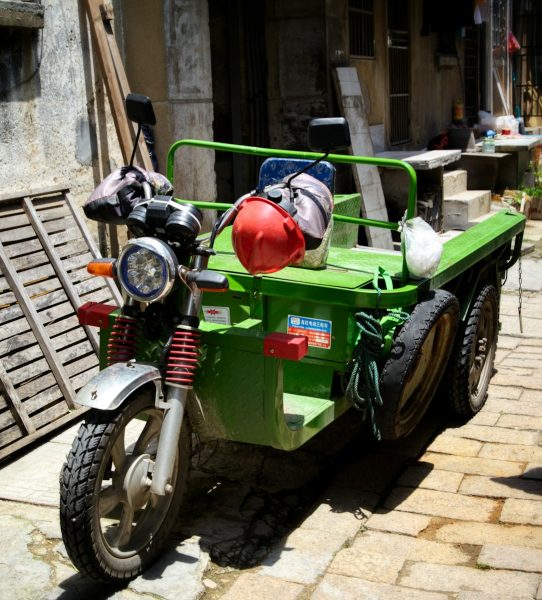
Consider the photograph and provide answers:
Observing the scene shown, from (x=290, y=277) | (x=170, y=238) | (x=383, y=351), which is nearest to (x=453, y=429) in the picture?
(x=383, y=351)

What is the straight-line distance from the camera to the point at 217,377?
12.5ft

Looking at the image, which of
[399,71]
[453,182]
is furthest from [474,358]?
[399,71]

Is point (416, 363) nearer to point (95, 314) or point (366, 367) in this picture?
point (366, 367)

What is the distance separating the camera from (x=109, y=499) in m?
3.49

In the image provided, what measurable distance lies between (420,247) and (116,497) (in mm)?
1776

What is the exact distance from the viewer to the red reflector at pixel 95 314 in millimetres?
3982

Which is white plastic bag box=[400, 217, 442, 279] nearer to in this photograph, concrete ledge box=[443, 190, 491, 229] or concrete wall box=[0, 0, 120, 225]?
concrete wall box=[0, 0, 120, 225]

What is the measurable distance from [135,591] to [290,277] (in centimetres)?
151

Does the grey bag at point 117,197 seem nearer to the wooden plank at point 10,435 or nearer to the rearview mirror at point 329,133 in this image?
the rearview mirror at point 329,133

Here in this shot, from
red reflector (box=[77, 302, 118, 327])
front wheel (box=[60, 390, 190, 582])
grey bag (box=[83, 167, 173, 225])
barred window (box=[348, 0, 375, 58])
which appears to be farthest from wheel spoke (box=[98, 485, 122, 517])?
barred window (box=[348, 0, 375, 58])

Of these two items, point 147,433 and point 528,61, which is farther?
Answer: point 528,61

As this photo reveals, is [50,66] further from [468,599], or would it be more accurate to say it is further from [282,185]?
[468,599]

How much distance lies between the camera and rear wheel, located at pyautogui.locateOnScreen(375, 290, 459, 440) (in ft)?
13.6

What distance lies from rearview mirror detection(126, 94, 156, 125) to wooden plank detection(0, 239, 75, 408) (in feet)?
5.41
